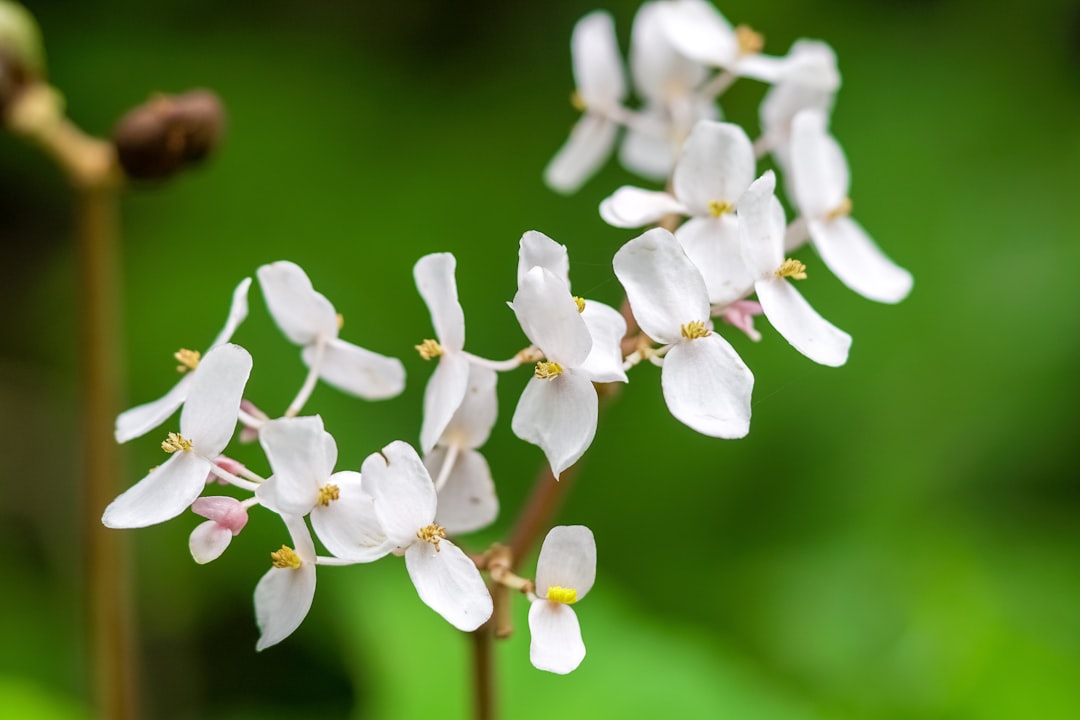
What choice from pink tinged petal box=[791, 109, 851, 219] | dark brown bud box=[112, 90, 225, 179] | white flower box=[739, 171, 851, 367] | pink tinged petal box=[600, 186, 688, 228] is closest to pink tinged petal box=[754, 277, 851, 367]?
white flower box=[739, 171, 851, 367]

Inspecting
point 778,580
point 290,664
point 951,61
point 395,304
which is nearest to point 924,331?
point 778,580

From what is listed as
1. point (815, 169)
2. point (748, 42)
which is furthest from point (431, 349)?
point (748, 42)

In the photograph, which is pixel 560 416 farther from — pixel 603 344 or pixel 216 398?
pixel 216 398

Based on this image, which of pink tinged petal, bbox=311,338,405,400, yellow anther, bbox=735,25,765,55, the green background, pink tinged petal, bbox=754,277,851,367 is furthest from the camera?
the green background

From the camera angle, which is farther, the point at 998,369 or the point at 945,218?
the point at 945,218

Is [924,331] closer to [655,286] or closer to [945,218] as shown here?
[945,218]

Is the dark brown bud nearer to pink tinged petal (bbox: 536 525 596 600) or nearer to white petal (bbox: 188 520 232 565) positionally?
white petal (bbox: 188 520 232 565)

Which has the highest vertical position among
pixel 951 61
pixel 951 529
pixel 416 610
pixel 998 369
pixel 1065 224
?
pixel 951 61
